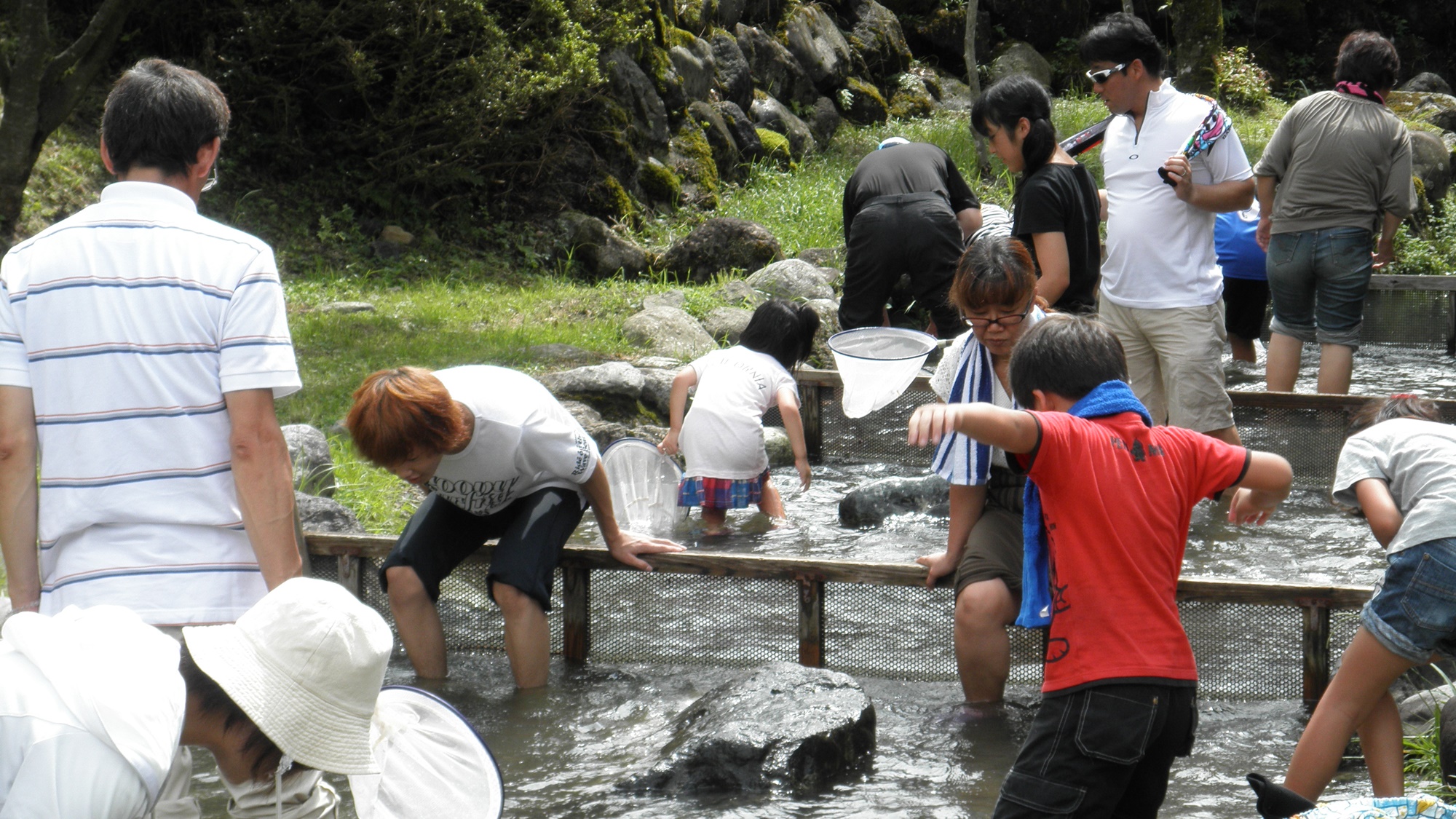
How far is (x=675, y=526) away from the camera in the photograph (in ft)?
20.6

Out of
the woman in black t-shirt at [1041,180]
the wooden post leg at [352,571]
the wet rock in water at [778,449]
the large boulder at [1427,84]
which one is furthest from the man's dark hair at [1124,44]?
the large boulder at [1427,84]

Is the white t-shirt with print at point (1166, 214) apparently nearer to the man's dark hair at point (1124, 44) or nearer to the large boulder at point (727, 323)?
the man's dark hair at point (1124, 44)

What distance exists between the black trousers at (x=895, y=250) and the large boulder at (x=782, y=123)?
973 cm

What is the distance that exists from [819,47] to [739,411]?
1417 cm

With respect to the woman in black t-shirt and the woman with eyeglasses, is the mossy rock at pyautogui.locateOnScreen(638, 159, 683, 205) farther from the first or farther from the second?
the woman with eyeglasses

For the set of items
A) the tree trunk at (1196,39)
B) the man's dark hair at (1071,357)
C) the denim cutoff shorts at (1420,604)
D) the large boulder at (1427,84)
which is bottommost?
the denim cutoff shorts at (1420,604)

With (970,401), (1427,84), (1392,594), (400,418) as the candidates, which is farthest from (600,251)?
(1427,84)

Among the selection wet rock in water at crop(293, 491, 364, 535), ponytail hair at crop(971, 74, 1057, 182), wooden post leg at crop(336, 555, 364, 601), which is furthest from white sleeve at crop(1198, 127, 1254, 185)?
wet rock in water at crop(293, 491, 364, 535)

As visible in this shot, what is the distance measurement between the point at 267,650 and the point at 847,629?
2.64m

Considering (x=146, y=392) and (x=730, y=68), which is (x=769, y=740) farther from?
(x=730, y=68)

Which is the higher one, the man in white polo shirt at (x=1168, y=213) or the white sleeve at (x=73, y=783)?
the man in white polo shirt at (x=1168, y=213)

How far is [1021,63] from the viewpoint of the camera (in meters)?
21.6

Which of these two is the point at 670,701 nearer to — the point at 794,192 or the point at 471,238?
the point at 471,238

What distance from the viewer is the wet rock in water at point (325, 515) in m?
5.12
